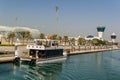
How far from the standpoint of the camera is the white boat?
5747 cm

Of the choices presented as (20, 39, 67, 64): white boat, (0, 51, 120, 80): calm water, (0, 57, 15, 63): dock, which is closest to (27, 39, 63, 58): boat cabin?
(20, 39, 67, 64): white boat

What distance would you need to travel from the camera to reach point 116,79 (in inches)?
1674

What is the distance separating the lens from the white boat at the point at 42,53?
57.5 m

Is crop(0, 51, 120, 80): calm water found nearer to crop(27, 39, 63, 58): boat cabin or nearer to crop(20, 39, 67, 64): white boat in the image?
crop(20, 39, 67, 64): white boat

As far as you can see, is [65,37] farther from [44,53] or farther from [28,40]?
[44,53]

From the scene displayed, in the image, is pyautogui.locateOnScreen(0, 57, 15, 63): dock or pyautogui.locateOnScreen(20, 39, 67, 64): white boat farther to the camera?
pyautogui.locateOnScreen(20, 39, 67, 64): white boat

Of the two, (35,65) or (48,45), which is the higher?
(48,45)

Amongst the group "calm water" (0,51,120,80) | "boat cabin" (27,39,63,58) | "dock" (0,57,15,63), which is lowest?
"calm water" (0,51,120,80)

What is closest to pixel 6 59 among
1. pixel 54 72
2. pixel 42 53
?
pixel 42 53

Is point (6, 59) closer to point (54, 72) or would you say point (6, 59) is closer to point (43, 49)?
point (43, 49)

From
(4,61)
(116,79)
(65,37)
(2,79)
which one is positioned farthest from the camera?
(65,37)

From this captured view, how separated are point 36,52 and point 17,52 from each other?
548cm

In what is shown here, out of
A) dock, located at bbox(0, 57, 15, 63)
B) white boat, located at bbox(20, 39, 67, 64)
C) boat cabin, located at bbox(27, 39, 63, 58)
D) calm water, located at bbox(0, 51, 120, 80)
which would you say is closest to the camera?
calm water, located at bbox(0, 51, 120, 80)

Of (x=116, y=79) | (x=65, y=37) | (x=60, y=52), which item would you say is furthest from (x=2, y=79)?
(x=65, y=37)
